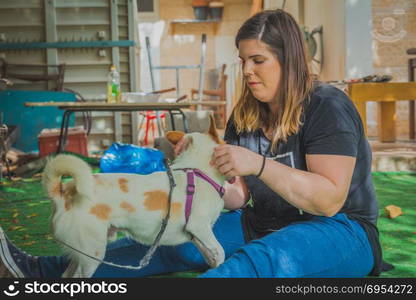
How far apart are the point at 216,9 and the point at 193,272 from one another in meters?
13.1

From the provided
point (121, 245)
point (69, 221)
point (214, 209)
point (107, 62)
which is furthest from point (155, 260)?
point (107, 62)

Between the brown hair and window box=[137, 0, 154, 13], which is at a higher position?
window box=[137, 0, 154, 13]

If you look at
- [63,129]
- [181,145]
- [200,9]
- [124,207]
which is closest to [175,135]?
[181,145]

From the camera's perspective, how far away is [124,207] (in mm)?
1504

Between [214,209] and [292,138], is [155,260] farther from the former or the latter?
[292,138]

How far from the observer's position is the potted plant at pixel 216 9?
561 inches

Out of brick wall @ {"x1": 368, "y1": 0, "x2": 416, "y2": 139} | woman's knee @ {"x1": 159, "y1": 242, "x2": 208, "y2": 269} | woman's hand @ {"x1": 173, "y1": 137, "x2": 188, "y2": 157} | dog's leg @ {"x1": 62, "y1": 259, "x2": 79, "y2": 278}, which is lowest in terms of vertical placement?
woman's knee @ {"x1": 159, "y1": 242, "x2": 208, "y2": 269}

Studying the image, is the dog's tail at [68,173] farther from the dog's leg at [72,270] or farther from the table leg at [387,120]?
the table leg at [387,120]

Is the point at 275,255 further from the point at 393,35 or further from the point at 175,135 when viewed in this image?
the point at 393,35

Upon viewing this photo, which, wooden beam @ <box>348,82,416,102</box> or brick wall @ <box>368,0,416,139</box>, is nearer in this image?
wooden beam @ <box>348,82,416,102</box>

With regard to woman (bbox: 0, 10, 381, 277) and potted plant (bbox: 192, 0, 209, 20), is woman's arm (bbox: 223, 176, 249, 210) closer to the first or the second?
woman (bbox: 0, 10, 381, 277)

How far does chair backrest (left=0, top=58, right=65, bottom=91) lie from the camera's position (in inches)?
290

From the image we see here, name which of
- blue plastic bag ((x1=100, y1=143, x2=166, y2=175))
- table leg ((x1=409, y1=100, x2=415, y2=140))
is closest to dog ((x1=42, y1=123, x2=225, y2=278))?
blue plastic bag ((x1=100, y1=143, x2=166, y2=175))

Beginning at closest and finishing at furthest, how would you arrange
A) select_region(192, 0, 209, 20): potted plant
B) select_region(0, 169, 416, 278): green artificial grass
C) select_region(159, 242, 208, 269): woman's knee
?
select_region(159, 242, 208, 269): woman's knee < select_region(0, 169, 416, 278): green artificial grass < select_region(192, 0, 209, 20): potted plant
